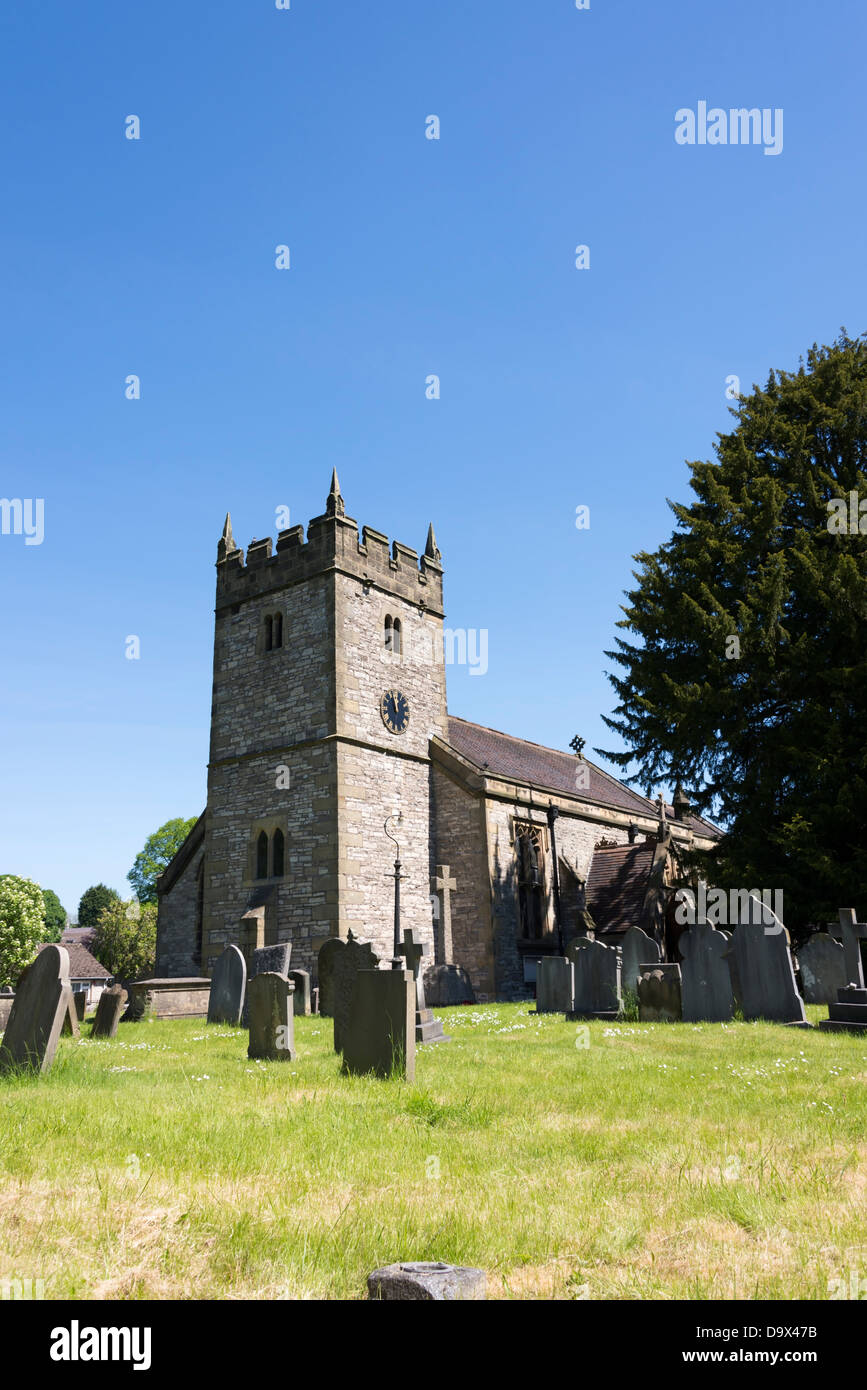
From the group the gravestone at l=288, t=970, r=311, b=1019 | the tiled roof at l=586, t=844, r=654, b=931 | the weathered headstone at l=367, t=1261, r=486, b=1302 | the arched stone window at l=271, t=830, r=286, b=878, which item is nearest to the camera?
the weathered headstone at l=367, t=1261, r=486, b=1302

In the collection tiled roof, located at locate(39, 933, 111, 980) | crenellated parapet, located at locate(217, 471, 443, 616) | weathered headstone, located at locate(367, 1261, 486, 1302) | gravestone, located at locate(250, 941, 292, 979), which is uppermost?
crenellated parapet, located at locate(217, 471, 443, 616)

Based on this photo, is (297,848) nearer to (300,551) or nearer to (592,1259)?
(300,551)

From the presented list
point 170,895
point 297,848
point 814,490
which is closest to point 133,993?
point 297,848

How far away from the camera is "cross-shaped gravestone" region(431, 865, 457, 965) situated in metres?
23.3

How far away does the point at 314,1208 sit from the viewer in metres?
3.92

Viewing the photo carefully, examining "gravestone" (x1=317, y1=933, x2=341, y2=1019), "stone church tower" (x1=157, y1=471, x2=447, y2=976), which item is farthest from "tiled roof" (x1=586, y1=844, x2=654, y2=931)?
"gravestone" (x1=317, y1=933, x2=341, y2=1019)

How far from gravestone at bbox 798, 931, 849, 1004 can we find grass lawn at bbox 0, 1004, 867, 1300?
6661 millimetres

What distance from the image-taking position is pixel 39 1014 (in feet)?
24.2

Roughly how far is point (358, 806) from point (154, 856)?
37.7m

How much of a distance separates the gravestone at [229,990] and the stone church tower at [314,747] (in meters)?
5.89

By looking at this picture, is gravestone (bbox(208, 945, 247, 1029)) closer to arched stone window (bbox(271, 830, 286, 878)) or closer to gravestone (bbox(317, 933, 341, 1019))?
gravestone (bbox(317, 933, 341, 1019))

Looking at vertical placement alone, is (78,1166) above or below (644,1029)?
above
